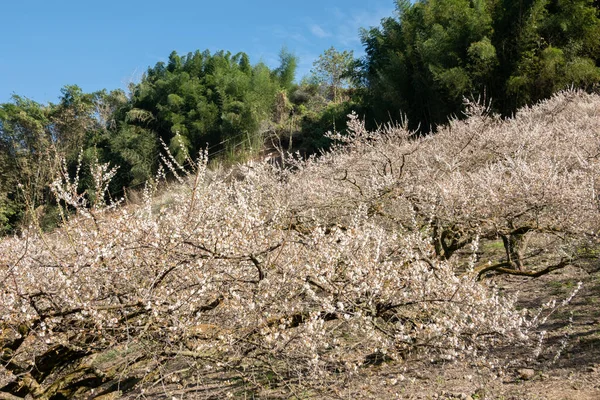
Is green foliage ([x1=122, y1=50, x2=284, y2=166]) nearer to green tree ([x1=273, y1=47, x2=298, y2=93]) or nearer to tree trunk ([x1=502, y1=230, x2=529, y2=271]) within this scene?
green tree ([x1=273, y1=47, x2=298, y2=93])

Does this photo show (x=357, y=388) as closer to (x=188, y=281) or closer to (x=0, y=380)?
(x=188, y=281)

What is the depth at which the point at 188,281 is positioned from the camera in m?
2.80

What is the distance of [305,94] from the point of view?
86.1 feet

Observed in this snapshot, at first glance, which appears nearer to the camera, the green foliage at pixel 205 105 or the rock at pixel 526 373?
the rock at pixel 526 373

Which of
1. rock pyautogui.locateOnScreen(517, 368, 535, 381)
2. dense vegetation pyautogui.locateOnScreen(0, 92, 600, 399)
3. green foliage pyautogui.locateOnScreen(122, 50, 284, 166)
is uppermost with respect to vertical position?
green foliage pyautogui.locateOnScreen(122, 50, 284, 166)

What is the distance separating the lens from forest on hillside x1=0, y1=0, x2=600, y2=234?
38.9 feet

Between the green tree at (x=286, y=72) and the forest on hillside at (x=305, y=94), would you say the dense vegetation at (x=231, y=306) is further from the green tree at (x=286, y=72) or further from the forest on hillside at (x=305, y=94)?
the green tree at (x=286, y=72)

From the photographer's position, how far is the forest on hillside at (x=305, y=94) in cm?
1184

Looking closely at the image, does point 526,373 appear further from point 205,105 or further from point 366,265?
point 205,105

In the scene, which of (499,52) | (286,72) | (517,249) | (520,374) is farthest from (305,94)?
(520,374)

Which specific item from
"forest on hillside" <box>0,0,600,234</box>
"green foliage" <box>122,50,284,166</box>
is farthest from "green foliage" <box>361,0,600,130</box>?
"green foliage" <box>122,50,284,166</box>

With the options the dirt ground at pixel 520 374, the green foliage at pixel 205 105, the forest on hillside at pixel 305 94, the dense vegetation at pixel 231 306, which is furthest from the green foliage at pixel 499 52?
the dense vegetation at pixel 231 306

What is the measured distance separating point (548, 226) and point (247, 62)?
2108cm

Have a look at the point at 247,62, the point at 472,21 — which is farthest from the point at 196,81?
the point at 472,21
